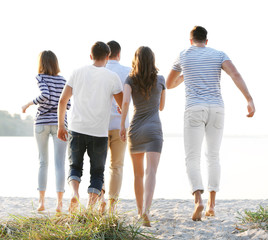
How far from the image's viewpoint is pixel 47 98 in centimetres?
557

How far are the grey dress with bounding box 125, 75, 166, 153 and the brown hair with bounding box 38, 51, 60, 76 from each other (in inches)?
56.3

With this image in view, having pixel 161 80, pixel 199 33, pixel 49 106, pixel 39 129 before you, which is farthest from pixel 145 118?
pixel 39 129

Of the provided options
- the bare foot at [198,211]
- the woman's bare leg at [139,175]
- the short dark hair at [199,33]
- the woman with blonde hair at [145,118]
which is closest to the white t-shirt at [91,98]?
the woman with blonde hair at [145,118]

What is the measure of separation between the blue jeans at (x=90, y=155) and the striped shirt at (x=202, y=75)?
4.13 ft

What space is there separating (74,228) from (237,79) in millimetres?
2692

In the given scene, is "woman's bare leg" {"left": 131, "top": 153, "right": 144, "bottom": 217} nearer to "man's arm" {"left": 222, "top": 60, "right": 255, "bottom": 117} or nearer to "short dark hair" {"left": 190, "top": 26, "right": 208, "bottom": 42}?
"man's arm" {"left": 222, "top": 60, "right": 255, "bottom": 117}

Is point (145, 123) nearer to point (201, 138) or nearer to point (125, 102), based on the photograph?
point (125, 102)

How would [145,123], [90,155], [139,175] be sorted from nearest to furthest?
[90,155]
[145,123]
[139,175]

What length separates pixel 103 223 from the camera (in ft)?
13.0

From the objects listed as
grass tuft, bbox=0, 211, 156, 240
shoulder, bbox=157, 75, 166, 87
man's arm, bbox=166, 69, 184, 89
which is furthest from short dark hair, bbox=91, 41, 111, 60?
grass tuft, bbox=0, 211, 156, 240

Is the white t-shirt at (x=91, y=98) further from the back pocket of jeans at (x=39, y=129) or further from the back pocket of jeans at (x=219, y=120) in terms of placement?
the back pocket of jeans at (x=219, y=120)

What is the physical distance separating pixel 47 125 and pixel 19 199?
2.61 metres

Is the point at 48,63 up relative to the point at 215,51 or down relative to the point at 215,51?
down

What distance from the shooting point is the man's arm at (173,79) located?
17.4ft
